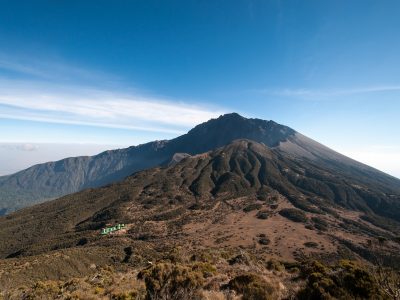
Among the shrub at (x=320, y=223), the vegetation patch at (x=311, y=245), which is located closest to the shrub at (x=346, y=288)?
the vegetation patch at (x=311, y=245)

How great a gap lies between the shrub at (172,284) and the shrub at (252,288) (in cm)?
264

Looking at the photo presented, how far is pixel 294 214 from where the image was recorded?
141 m

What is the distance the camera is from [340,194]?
187 meters

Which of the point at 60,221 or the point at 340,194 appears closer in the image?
the point at 60,221

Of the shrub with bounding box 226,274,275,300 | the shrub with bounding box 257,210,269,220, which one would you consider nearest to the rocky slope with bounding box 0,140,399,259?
the shrub with bounding box 257,210,269,220

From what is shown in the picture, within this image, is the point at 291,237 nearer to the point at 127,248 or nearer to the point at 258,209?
the point at 258,209

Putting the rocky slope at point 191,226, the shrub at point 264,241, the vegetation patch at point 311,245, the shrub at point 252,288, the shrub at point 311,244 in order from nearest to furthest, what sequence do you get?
1. the shrub at point 252,288
2. the rocky slope at point 191,226
3. the vegetation patch at point 311,245
4. the shrub at point 311,244
5. the shrub at point 264,241

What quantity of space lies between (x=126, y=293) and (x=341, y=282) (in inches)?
590

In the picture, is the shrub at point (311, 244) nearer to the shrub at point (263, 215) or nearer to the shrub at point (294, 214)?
the shrub at point (294, 214)

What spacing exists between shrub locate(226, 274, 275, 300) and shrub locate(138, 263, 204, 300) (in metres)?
2.64

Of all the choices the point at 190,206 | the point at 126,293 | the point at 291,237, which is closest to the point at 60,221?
the point at 190,206

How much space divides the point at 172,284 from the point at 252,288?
480cm

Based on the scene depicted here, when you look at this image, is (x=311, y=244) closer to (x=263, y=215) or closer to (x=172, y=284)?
(x=263, y=215)

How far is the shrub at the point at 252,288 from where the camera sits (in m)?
17.8
